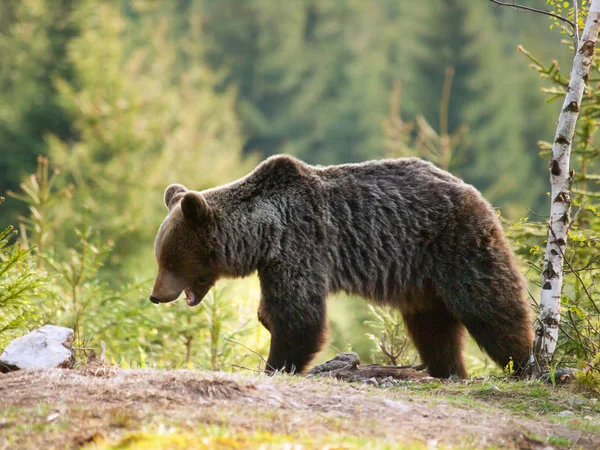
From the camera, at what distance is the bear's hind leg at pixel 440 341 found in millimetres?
7516

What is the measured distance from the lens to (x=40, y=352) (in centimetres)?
585

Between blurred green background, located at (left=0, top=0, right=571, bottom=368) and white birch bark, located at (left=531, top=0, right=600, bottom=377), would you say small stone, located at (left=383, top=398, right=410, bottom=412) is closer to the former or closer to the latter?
white birch bark, located at (left=531, top=0, right=600, bottom=377)

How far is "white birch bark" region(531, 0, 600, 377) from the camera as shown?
6559 millimetres

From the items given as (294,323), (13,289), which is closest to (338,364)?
(294,323)

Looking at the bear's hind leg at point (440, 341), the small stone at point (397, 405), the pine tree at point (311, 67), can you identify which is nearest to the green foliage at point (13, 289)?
the small stone at point (397, 405)

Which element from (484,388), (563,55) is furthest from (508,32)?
(484,388)

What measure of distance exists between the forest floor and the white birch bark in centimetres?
59

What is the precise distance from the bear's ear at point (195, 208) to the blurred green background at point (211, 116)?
169cm

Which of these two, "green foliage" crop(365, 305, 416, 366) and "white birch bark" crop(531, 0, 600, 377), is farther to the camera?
"green foliage" crop(365, 305, 416, 366)

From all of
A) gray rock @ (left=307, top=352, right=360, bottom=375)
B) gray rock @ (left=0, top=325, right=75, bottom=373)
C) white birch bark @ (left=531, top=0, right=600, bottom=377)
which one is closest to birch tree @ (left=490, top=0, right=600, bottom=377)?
white birch bark @ (left=531, top=0, right=600, bottom=377)

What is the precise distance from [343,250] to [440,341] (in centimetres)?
130

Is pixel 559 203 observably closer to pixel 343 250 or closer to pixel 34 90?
pixel 343 250

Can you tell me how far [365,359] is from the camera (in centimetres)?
1886

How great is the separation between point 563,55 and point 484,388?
3122 cm
